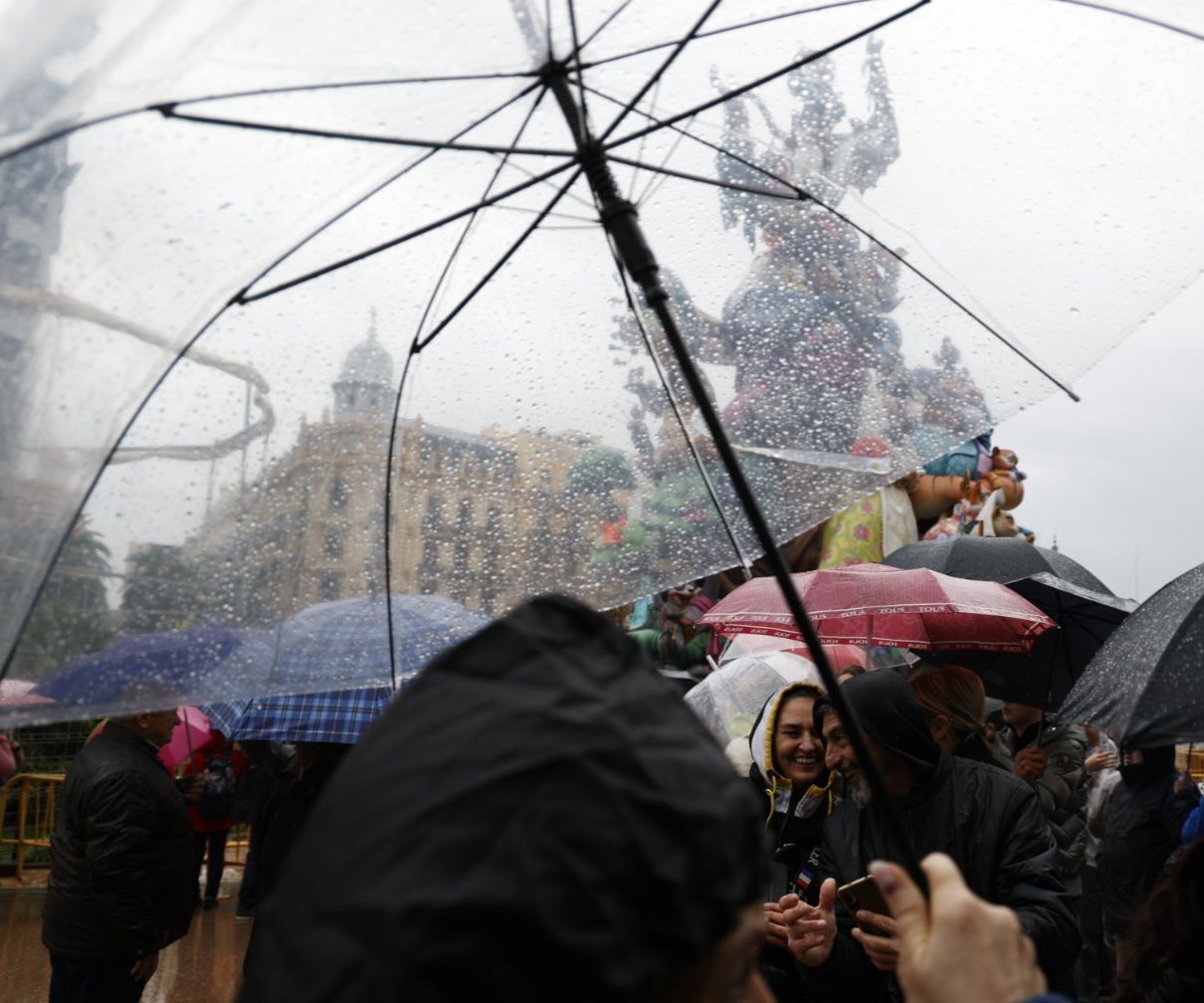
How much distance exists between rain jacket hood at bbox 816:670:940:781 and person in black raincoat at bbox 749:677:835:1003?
0.71 m

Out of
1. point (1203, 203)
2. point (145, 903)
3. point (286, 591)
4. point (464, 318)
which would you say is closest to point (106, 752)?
point (145, 903)

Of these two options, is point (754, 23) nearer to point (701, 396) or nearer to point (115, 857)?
point (701, 396)

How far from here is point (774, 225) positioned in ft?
11.5

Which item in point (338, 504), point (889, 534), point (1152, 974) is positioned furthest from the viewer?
point (889, 534)

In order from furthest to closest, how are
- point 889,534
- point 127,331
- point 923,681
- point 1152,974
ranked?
point 889,534, point 923,681, point 1152,974, point 127,331

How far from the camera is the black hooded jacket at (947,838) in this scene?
11.8ft

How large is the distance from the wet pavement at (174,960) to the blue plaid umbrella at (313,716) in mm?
3648

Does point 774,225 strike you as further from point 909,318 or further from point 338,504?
point 338,504

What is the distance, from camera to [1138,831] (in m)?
6.56

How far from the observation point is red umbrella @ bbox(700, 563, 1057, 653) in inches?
227

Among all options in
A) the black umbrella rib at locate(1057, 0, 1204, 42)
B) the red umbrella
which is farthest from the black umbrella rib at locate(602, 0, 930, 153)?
the red umbrella

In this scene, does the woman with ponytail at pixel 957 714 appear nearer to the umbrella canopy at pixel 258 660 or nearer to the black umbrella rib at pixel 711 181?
the umbrella canopy at pixel 258 660

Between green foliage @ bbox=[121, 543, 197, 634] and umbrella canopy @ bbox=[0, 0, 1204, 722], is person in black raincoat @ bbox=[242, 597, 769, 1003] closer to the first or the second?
umbrella canopy @ bbox=[0, 0, 1204, 722]

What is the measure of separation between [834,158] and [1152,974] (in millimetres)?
2214
